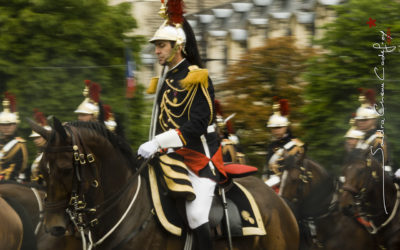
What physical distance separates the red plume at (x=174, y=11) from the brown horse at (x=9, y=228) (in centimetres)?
260

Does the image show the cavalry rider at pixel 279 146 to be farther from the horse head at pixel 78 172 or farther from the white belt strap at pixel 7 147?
the horse head at pixel 78 172

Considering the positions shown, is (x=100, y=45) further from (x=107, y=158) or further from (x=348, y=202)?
(x=107, y=158)

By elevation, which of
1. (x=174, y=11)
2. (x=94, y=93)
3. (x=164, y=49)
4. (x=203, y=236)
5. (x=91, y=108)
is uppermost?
(x=174, y=11)

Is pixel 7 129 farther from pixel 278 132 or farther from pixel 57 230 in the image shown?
pixel 57 230

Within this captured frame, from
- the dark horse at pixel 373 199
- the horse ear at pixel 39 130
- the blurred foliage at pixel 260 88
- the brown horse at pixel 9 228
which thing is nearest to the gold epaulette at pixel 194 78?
the horse ear at pixel 39 130

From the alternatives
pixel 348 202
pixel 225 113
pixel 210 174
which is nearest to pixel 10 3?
pixel 225 113

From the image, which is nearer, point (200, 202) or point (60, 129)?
point (60, 129)

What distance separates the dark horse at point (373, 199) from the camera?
9.81 m

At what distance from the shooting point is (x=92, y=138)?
6.73 metres

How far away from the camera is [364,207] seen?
10.0m

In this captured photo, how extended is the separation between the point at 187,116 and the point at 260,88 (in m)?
10.2

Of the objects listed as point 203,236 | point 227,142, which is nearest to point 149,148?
point 203,236

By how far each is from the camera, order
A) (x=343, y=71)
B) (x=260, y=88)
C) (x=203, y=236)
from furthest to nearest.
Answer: (x=260, y=88)
(x=343, y=71)
(x=203, y=236)

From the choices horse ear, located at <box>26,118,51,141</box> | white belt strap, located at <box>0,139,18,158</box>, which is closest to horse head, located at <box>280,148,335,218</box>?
white belt strap, located at <box>0,139,18,158</box>
